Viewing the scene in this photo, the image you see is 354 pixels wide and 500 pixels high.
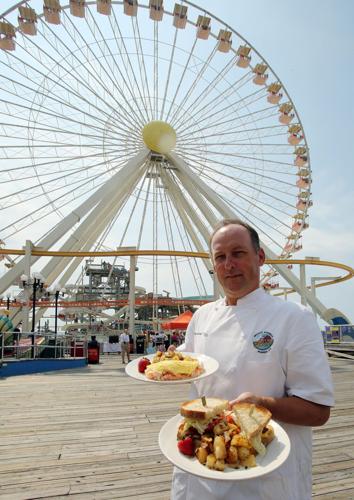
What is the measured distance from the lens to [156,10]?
18844 millimetres

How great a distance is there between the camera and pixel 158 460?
3.30 m

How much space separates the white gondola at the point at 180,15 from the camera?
19.1 meters

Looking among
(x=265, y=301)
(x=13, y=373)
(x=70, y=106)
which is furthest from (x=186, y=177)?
(x=265, y=301)

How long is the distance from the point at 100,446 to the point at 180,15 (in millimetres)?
21060

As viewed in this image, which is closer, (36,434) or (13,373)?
(36,434)

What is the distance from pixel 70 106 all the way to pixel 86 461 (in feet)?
58.1

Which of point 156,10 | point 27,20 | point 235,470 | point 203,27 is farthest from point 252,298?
point 203,27

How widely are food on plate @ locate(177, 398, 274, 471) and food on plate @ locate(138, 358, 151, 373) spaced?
→ 54 cm

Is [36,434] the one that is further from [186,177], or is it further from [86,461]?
[186,177]

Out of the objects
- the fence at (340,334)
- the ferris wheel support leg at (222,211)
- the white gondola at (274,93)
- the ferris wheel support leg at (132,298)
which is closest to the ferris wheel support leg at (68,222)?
the ferris wheel support leg at (222,211)

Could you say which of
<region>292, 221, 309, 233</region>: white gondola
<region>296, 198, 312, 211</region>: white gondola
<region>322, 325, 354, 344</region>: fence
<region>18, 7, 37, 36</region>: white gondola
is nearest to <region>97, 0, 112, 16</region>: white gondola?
<region>18, 7, 37, 36</region>: white gondola

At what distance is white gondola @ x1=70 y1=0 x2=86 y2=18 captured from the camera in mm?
17516

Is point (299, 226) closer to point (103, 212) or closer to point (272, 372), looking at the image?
point (103, 212)

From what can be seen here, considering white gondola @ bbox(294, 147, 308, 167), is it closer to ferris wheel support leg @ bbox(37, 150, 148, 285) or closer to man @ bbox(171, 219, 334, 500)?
ferris wheel support leg @ bbox(37, 150, 148, 285)
